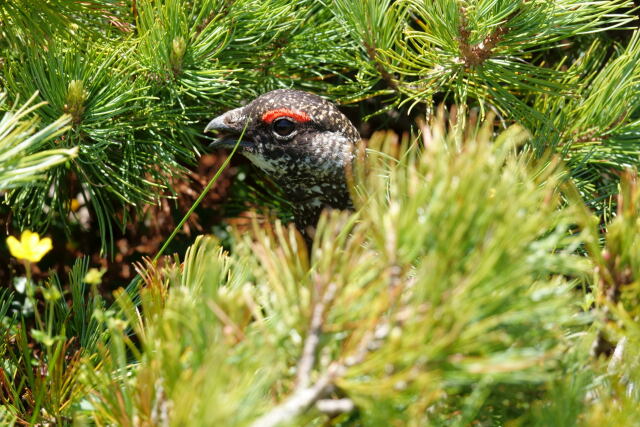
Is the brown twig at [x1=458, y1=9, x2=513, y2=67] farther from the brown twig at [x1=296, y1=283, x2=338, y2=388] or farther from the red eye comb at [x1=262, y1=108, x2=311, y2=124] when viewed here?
the brown twig at [x1=296, y1=283, x2=338, y2=388]

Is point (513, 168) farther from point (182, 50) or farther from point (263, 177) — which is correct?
point (263, 177)

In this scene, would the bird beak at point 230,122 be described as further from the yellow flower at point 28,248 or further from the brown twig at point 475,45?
the yellow flower at point 28,248

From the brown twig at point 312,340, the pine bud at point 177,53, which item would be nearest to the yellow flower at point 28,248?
the brown twig at point 312,340

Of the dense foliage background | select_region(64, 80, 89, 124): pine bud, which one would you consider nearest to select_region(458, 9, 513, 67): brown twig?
the dense foliage background

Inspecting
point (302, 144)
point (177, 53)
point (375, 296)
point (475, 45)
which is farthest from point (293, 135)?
→ point (375, 296)

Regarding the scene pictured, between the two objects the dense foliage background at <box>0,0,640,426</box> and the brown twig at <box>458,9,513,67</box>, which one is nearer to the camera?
the dense foliage background at <box>0,0,640,426</box>

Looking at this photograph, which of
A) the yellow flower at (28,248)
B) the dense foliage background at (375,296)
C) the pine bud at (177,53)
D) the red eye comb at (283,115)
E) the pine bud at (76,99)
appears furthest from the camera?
the red eye comb at (283,115)

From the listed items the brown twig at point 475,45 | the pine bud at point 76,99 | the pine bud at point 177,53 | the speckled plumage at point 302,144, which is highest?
the brown twig at point 475,45
